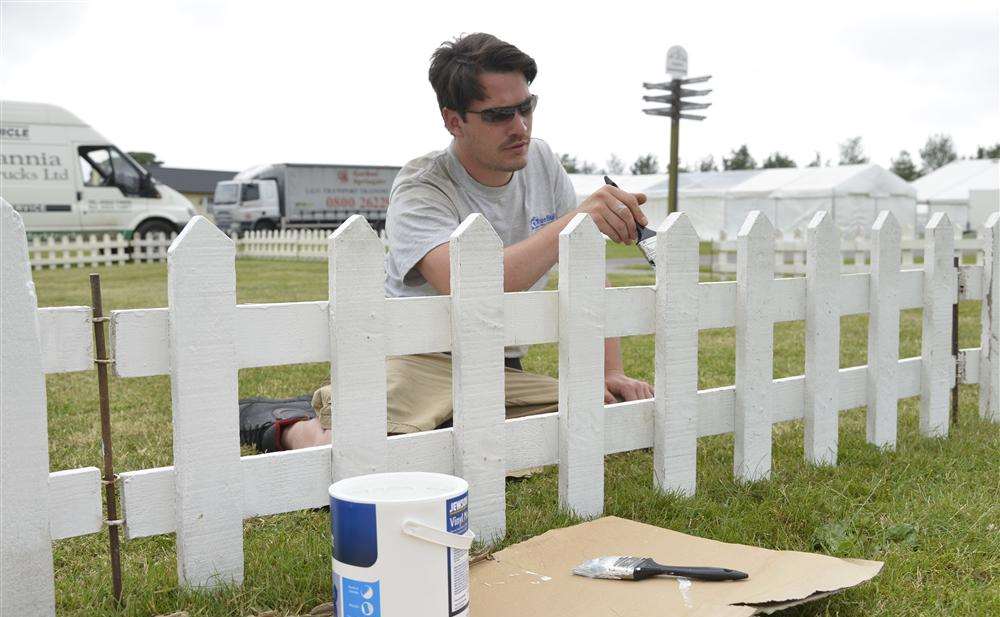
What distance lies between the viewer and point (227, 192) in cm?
3216

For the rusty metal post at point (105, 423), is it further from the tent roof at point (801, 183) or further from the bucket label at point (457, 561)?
the tent roof at point (801, 183)

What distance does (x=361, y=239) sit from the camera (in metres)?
2.12

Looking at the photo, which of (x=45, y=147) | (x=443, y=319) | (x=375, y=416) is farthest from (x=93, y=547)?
(x=45, y=147)

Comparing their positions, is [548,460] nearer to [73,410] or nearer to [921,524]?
[921,524]

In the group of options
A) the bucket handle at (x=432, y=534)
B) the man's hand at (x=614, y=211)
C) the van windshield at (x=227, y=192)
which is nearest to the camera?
the bucket handle at (x=432, y=534)

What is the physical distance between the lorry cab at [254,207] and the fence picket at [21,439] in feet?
100

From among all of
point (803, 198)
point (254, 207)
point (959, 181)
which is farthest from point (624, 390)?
point (959, 181)

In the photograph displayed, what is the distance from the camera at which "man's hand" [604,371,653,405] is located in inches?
131

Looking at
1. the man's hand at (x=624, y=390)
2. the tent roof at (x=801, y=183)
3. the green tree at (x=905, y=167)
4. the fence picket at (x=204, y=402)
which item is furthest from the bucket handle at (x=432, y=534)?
the green tree at (x=905, y=167)

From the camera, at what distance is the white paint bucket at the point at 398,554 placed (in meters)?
1.61

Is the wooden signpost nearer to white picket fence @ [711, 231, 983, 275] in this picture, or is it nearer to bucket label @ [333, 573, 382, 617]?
white picket fence @ [711, 231, 983, 275]

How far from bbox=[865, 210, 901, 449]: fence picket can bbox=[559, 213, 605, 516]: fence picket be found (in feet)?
4.55

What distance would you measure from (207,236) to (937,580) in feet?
6.24

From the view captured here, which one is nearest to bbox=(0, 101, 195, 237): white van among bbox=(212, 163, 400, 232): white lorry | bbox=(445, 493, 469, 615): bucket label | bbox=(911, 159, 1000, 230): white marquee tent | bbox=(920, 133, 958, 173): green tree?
bbox=(212, 163, 400, 232): white lorry
